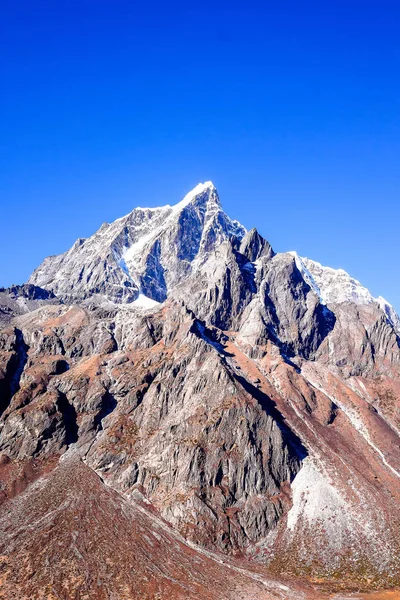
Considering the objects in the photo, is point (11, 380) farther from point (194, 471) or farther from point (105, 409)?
point (194, 471)

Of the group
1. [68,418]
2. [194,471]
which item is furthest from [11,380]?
[194,471]

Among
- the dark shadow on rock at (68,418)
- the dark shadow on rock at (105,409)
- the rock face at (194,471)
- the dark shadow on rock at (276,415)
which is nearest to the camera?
the rock face at (194,471)

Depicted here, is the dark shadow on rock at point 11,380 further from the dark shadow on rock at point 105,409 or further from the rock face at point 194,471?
the dark shadow on rock at point 105,409

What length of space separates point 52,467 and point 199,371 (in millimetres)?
58083

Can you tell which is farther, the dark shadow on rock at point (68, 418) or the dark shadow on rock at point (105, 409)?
the dark shadow on rock at point (105, 409)

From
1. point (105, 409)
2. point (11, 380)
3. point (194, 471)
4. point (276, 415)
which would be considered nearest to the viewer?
point (194, 471)

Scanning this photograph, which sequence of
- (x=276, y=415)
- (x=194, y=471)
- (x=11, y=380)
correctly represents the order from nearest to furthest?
1. (x=194, y=471)
2. (x=276, y=415)
3. (x=11, y=380)

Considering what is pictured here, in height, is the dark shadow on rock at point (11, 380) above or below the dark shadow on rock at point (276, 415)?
below

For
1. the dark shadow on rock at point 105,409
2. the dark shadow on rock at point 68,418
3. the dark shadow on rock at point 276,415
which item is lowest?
the dark shadow on rock at point 68,418

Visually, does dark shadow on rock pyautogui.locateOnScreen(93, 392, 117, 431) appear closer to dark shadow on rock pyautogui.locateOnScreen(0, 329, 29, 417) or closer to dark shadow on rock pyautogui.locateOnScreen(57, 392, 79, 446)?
dark shadow on rock pyautogui.locateOnScreen(57, 392, 79, 446)

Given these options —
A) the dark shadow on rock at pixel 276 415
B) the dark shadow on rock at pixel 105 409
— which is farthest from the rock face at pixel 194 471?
the dark shadow on rock at pixel 276 415

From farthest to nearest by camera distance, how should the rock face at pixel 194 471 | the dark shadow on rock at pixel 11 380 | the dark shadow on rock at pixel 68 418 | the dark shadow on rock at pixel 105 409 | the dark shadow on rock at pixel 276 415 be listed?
1. the dark shadow on rock at pixel 11 380
2. the dark shadow on rock at pixel 105 409
3. the dark shadow on rock at pixel 68 418
4. the dark shadow on rock at pixel 276 415
5. the rock face at pixel 194 471

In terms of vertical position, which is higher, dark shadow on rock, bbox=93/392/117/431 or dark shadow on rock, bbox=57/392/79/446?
dark shadow on rock, bbox=93/392/117/431

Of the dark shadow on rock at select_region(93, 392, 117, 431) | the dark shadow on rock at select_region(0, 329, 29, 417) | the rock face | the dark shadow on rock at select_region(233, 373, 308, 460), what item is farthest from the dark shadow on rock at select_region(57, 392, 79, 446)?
the dark shadow on rock at select_region(233, 373, 308, 460)
